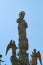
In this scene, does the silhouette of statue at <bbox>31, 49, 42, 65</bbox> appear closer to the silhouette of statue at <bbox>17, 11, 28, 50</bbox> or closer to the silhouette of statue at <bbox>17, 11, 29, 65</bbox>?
the silhouette of statue at <bbox>17, 11, 29, 65</bbox>

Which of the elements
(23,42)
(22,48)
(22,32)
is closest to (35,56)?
(22,48)

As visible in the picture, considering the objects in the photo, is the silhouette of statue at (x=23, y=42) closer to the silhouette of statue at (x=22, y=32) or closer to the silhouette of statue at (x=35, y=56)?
the silhouette of statue at (x=22, y=32)

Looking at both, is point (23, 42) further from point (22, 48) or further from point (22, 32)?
point (22, 32)

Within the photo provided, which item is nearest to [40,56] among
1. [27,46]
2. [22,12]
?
[27,46]

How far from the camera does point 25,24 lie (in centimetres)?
2002

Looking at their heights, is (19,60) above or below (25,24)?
below

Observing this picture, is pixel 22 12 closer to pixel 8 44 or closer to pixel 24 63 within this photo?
pixel 8 44

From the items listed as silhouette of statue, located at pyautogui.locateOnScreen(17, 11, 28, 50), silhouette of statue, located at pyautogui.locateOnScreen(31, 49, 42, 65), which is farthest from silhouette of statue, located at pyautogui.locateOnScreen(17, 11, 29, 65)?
silhouette of statue, located at pyautogui.locateOnScreen(31, 49, 42, 65)

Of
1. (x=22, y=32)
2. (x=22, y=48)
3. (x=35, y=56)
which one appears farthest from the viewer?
(x=35, y=56)

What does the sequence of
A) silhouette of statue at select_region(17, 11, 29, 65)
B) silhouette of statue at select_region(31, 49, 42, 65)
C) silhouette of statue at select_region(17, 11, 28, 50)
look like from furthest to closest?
1. silhouette of statue at select_region(31, 49, 42, 65)
2. silhouette of statue at select_region(17, 11, 28, 50)
3. silhouette of statue at select_region(17, 11, 29, 65)

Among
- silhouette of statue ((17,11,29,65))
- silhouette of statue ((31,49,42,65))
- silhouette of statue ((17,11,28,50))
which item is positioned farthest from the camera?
silhouette of statue ((31,49,42,65))

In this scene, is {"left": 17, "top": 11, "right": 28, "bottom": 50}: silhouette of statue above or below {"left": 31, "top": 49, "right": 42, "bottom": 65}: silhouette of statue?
above

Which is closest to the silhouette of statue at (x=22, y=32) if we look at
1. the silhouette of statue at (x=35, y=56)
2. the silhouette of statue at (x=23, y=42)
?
the silhouette of statue at (x=23, y=42)

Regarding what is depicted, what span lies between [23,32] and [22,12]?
168cm
